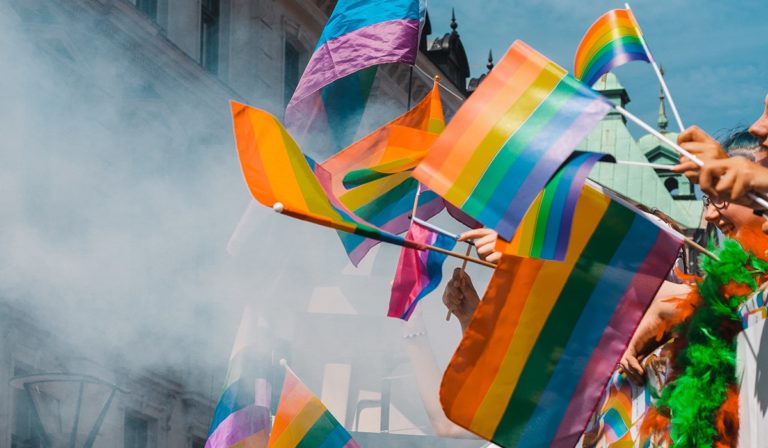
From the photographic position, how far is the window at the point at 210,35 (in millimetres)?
16109

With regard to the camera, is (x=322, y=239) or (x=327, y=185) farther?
(x=322, y=239)

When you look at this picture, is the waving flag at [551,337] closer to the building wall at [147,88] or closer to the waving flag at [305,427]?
the waving flag at [305,427]

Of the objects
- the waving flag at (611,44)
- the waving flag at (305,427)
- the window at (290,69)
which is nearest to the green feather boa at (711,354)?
the waving flag at (611,44)

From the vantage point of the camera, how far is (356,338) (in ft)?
43.9

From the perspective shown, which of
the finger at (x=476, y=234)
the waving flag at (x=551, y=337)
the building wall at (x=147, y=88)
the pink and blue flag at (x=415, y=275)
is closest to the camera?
the waving flag at (x=551, y=337)

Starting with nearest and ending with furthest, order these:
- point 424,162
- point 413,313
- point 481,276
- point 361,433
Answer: point 424,162, point 413,313, point 481,276, point 361,433

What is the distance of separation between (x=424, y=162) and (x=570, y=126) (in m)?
0.38

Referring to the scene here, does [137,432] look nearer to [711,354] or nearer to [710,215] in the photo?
[710,215]

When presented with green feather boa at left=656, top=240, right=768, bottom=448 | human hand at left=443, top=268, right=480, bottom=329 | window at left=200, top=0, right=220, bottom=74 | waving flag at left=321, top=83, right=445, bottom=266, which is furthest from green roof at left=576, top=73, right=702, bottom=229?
green feather boa at left=656, top=240, right=768, bottom=448

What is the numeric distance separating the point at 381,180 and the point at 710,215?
7.44ft

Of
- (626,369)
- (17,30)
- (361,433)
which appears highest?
(626,369)

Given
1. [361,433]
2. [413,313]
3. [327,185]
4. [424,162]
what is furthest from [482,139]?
[361,433]

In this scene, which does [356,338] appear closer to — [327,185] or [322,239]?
[322,239]

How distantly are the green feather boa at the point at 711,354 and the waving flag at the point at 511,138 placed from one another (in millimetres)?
481
